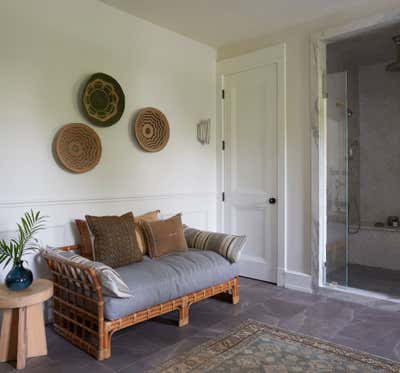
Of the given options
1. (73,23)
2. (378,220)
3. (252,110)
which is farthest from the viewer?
(378,220)

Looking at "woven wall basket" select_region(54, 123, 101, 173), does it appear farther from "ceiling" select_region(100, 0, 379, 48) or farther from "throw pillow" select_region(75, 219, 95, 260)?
"ceiling" select_region(100, 0, 379, 48)

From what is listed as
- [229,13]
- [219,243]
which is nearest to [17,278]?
[219,243]

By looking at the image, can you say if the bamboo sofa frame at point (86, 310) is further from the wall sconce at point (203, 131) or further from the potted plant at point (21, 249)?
the wall sconce at point (203, 131)

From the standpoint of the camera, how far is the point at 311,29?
359 centimetres

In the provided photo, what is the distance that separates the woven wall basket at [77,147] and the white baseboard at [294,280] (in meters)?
2.12

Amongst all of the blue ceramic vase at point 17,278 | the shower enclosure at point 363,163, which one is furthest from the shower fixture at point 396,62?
the blue ceramic vase at point 17,278

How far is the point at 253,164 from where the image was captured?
409 cm

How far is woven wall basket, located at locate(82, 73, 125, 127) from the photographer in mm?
3135

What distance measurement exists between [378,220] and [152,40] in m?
3.57

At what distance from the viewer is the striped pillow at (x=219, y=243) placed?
10.6ft

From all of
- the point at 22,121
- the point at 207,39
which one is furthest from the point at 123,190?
the point at 207,39

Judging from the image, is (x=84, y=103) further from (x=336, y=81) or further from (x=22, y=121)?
(x=336, y=81)

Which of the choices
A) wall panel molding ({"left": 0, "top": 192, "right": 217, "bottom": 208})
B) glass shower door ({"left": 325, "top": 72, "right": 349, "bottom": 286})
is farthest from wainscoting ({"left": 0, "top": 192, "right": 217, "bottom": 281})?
glass shower door ({"left": 325, "top": 72, "right": 349, "bottom": 286})

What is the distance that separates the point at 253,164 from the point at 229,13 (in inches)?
59.7
